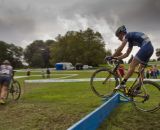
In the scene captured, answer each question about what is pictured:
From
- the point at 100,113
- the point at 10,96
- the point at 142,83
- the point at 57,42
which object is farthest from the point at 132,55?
the point at 57,42

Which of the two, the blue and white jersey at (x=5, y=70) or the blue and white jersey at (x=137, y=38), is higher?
the blue and white jersey at (x=137, y=38)

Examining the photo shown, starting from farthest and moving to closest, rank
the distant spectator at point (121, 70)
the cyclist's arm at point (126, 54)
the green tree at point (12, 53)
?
the green tree at point (12, 53) → the distant spectator at point (121, 70) → the cyclist's arm at point (126, 54)

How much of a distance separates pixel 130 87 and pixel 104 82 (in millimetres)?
1253

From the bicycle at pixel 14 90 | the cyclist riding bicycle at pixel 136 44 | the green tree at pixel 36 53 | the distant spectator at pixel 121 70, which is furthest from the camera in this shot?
the green tree at pixel 36 53

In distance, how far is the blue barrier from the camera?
708cm

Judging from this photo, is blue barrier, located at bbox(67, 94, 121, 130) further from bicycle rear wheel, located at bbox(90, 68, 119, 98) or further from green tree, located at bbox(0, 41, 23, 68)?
green tree, located at bbox(0, 41, 23, 68)

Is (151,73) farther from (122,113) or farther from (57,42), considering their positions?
(57,42)

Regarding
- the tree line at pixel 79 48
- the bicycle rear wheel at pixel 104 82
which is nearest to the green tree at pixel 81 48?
the tree line at pixel 79 48

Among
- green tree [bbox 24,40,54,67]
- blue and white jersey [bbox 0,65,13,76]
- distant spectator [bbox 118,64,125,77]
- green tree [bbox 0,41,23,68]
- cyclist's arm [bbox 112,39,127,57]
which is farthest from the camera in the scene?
green tree [bbox 24,40,54,67]

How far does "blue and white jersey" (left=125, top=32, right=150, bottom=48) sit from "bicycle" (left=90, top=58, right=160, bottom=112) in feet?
2.31

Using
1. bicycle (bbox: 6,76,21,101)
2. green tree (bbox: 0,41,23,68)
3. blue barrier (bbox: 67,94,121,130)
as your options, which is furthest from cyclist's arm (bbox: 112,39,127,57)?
green tree (bbox: 0,41,23,68)

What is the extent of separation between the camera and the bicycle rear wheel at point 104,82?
11938 millimetres

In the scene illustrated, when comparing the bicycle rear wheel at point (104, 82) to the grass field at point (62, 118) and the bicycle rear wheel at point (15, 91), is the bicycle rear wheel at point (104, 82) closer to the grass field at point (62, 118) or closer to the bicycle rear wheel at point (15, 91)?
the grass field at point (62, 118)

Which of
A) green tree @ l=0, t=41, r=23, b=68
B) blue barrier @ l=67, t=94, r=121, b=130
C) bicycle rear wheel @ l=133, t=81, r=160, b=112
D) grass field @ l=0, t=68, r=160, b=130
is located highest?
green tree @ l=0, t=41, r=23, b=68
